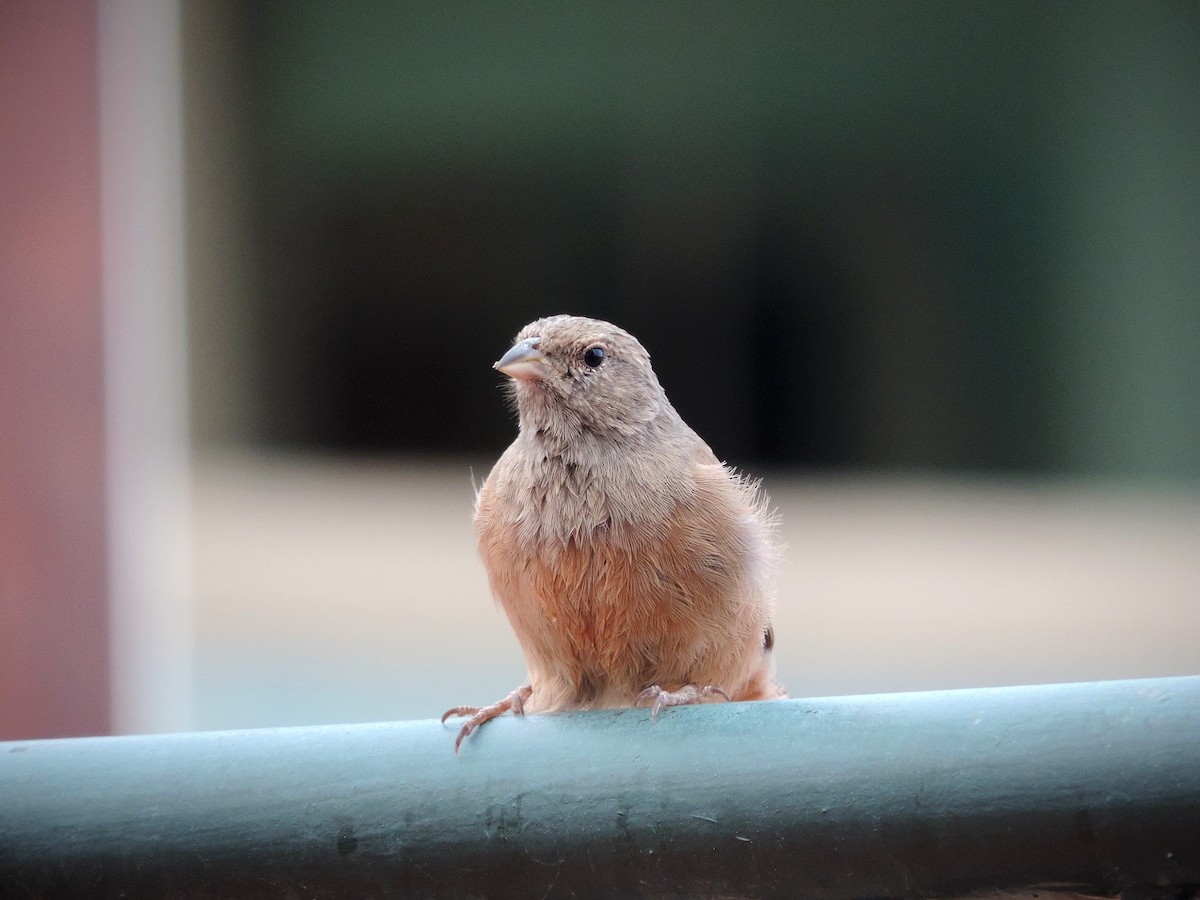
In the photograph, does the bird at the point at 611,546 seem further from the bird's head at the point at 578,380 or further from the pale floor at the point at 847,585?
the pale floor at the point at 847,585

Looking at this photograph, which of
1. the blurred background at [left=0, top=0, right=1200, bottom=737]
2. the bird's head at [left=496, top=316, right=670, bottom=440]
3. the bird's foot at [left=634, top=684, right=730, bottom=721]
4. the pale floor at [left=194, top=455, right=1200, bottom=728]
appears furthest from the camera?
the pale floor at [left=194, top=455, right=1200, bottom=728]

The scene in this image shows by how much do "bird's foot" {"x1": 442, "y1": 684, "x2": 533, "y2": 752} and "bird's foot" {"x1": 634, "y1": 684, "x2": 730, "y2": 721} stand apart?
0.99ft

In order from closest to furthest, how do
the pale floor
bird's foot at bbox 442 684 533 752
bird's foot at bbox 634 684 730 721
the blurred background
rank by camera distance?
bird's foot at bbox 442 684 533 752
bird's foot at bbox 634 684 730 721
the blurred background
the pale floor

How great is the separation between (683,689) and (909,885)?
131 cm

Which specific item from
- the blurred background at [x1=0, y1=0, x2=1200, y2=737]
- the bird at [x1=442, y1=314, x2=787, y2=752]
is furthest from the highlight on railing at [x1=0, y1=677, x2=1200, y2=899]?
the blurred background at [x1=0, y1=0, x2=1200, y2=737]

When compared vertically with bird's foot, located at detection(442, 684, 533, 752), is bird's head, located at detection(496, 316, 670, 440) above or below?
above

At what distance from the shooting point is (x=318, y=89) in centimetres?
763

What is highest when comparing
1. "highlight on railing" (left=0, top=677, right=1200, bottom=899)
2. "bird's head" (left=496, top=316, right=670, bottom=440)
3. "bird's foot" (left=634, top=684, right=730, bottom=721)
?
"bird's head" (left=496, top=316, right=670, bottom=440)

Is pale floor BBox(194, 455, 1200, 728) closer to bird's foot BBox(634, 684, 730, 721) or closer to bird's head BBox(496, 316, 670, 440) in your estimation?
bird's head BBox(496, 316, 670, 440)

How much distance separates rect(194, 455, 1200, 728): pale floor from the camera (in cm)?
794

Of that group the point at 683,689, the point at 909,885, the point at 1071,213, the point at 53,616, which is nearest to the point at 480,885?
the point at 909,885

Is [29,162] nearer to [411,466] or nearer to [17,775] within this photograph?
[411,466]

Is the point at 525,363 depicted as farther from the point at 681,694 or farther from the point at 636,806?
the point at 636,806

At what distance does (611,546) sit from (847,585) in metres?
5.50
